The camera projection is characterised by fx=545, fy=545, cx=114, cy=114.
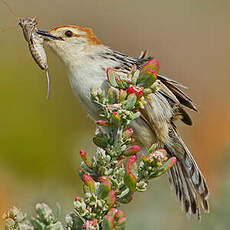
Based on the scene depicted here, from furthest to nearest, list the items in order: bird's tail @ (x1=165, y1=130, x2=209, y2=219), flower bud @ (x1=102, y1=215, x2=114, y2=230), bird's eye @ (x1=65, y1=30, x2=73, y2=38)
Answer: bird's eye @ (x1=65, y1=30, x2=73, y2=38), bird's tail @ (x1=165, y1=130, x2=209, y2=219), flower bud @ (x1=102, y1=215, x2=114, y2=230)

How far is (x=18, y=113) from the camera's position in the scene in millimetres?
5234

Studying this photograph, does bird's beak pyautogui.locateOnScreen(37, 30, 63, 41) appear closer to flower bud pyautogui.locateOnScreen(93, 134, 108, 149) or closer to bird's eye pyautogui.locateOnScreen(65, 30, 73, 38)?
bird's eye pyautogui.locateOnScreen(65, 30, 73, 38)

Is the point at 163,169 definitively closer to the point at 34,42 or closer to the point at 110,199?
the point at 110,199

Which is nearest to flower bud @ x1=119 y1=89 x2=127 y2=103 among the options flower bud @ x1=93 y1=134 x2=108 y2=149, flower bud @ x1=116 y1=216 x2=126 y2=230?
flower bud @ x1=93 y1=134 x2=108 y2=149

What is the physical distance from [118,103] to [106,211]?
50cm

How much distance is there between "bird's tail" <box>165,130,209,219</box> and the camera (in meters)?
3.84

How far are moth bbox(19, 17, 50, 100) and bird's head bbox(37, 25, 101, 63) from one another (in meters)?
0.07

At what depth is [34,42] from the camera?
12.3 feet

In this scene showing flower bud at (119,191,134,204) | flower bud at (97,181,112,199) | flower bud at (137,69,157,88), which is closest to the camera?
flower bud at (97,181,112,199)

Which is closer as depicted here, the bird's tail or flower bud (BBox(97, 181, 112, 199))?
flower bud (BBox(97, 181, 112, 199))

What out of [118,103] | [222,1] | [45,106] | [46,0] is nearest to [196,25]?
[222,1]

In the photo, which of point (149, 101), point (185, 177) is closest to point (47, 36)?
point (149, 101)

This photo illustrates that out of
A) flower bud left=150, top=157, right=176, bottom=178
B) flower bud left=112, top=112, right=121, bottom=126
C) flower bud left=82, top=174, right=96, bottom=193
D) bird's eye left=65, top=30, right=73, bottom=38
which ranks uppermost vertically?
bird's eye left=65, top=30, right=73, bottom=38

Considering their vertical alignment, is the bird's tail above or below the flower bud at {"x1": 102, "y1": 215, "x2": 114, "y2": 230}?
above
